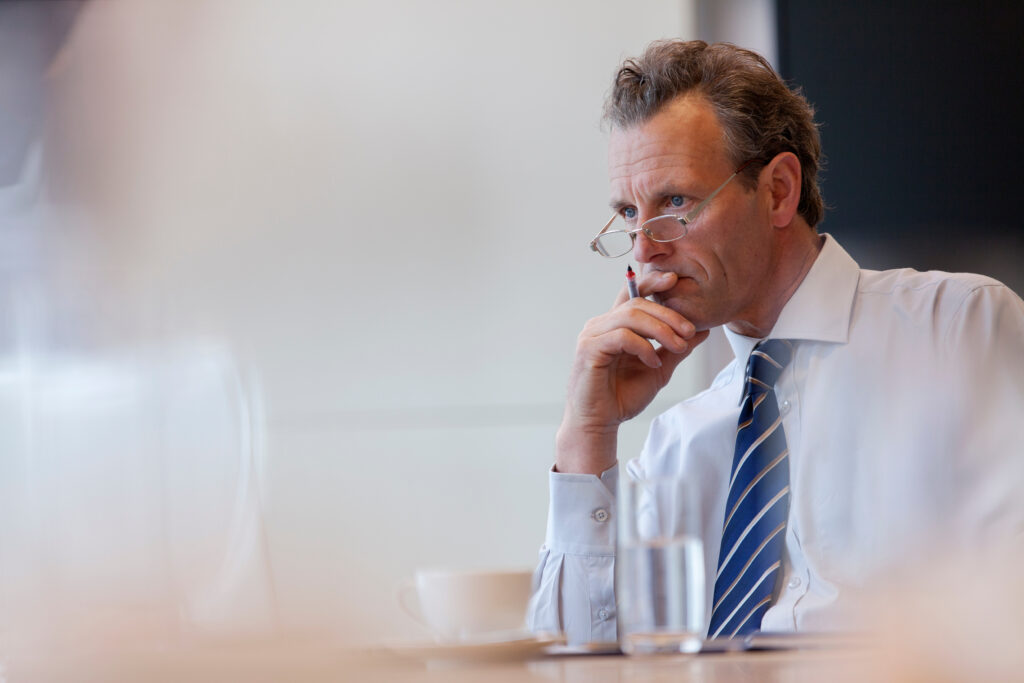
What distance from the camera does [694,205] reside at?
156 cm

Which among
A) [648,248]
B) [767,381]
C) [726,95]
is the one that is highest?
[726,95]

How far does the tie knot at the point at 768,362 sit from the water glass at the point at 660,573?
79 centimetres

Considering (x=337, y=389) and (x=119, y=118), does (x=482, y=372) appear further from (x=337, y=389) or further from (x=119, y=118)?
(x=119, y=118)

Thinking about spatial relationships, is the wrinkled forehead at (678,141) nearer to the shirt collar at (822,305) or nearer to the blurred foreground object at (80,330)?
the shirt collar at (822,305)

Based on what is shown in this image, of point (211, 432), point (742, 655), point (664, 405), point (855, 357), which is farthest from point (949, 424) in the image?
point (211, 432)

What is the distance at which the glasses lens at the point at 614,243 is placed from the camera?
5.45 feet

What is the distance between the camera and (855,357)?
4.82 ft

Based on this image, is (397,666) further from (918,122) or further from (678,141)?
(918,122)

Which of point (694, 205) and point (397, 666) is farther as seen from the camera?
point (694, 205)

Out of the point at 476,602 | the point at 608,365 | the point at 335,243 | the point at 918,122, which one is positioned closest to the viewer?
the point at 476,602

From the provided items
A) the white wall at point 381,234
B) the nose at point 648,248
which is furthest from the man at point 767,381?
the white wall at point 381,234

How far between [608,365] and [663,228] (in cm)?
24

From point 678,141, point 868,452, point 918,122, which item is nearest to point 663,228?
point 678,141

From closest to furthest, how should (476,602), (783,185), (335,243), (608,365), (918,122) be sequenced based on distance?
(476,602) → (608,365) → (783,185) → (918,122) → (335,243)
